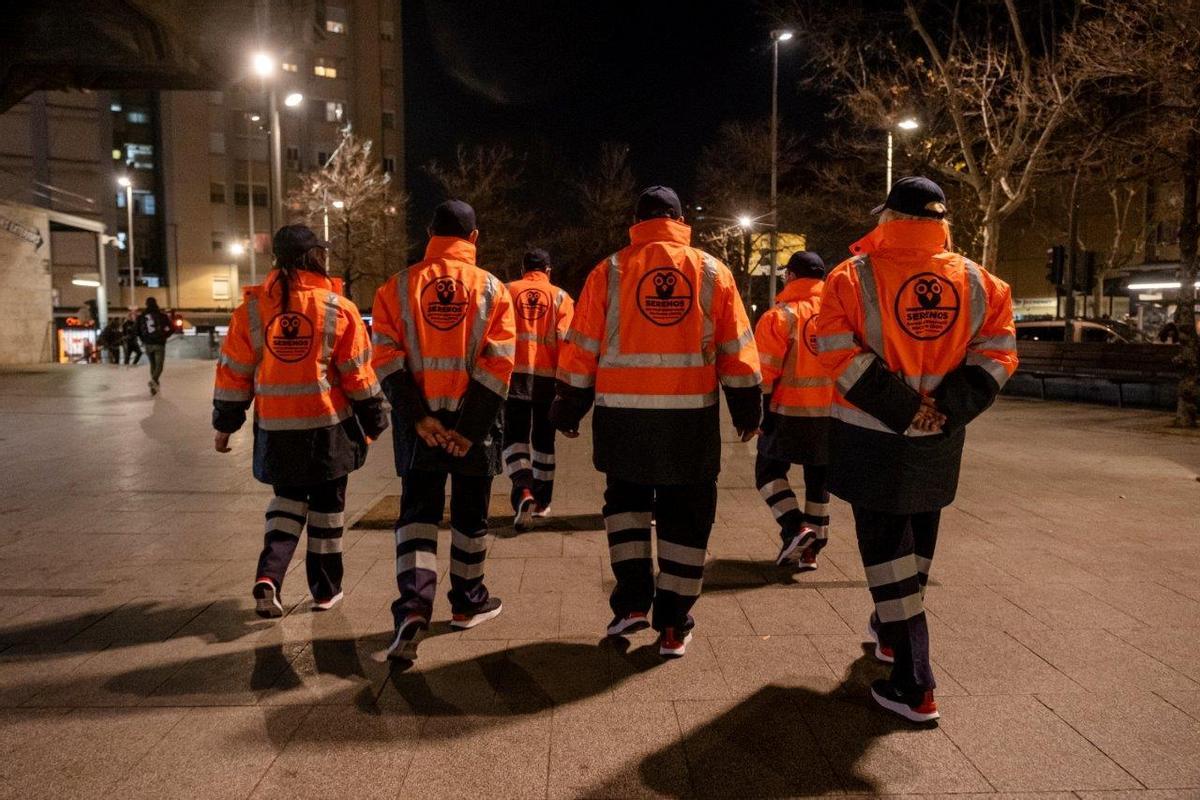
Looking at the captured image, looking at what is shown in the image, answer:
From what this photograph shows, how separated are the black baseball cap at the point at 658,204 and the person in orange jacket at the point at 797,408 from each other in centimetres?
146

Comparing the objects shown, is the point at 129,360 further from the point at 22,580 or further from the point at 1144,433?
the point at 1144,433

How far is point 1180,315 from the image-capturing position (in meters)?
12.0

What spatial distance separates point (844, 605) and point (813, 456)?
937 millimetres

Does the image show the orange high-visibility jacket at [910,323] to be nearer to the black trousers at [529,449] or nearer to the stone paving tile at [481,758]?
the stone paving tile at [481,758]

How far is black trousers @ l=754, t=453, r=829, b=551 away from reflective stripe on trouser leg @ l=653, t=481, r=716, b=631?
1626mm

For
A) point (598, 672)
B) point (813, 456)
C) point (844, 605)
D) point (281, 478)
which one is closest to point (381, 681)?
point (598, 672)

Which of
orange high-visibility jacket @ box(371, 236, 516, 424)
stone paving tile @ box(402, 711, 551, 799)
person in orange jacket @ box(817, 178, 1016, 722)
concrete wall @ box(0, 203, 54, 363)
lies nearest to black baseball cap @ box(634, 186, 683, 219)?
orange high-visibility jacket @ box(371, 236, 516, 424)

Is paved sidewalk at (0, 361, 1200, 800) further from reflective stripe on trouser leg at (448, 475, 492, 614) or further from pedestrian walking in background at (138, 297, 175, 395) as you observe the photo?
pedestrian walking in background at (138, 297, 175, 395)

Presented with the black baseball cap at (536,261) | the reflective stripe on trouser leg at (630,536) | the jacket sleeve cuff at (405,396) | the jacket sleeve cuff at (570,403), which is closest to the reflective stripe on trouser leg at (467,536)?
the jacket sleeve cuff at (405,396)

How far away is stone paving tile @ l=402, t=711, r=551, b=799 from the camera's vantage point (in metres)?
2.74

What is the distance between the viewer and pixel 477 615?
4.23 metres

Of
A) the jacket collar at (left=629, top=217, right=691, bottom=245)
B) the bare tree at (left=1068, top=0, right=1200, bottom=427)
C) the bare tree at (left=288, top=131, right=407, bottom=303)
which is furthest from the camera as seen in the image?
the bare tree at (left=288, top=131, right=407, bottom=303)

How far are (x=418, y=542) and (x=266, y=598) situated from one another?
0.99 m

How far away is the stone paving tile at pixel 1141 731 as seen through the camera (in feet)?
9.29
